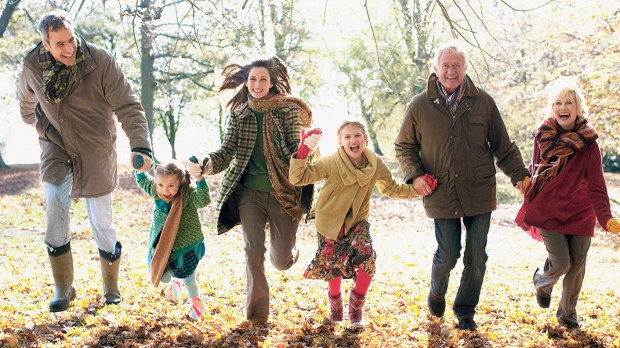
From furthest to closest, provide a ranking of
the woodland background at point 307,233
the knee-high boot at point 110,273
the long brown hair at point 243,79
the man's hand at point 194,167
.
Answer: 1. the knee-high boot at point 110,273
2. the long brown hair at point 243,79
3. the woodland background at point 307,233
4. the man's hand at point 194,167

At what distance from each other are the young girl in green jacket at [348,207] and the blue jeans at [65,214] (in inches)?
67.1

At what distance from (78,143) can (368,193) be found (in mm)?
2286

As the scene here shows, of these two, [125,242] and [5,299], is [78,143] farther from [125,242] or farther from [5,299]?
[125,242]

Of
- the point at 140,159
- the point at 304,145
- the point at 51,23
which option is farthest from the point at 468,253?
the point at 51,23

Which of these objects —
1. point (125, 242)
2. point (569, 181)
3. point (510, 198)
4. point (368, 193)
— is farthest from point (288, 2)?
point (510, 198)

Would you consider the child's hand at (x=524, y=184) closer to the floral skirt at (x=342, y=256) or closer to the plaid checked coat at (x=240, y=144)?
the floral skirt at (x=342, y=256)

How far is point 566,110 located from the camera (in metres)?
5.39

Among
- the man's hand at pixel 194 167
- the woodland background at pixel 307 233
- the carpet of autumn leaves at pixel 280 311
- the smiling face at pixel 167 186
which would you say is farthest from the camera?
the smiling face at pixel 167 186

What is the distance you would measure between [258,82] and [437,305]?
232 cm

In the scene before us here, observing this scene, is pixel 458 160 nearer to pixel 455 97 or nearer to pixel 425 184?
pixel 425 184

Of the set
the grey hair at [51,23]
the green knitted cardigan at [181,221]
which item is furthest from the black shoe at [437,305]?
the grey hair at [51,23]

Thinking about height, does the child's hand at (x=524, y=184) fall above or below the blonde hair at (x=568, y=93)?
below

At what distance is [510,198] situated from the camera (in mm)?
25375

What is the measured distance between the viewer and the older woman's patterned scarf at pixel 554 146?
5.32m
